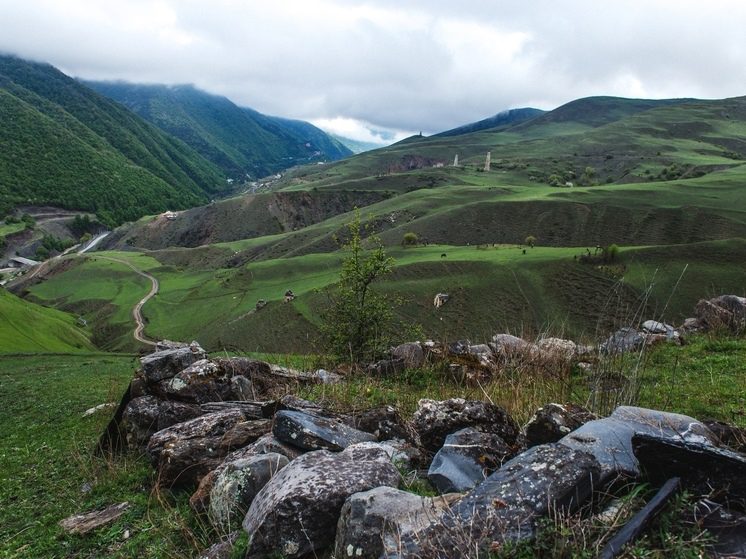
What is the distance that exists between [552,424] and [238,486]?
415cm

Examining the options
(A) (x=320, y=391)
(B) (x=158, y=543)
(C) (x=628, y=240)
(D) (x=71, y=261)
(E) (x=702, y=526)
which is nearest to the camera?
(E) (x=702, y=526)

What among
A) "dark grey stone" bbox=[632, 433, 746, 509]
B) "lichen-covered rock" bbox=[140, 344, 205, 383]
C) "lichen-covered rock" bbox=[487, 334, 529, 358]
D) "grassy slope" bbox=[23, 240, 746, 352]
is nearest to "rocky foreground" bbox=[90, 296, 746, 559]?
"dark grey stone" bbox=[632, 433, 746, 509]

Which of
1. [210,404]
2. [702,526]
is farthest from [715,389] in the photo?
[210,404]

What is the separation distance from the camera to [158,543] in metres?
6.62

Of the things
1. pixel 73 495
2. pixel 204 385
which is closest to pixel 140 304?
pixel 204 385

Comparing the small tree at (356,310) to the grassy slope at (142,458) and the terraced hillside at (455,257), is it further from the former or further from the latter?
the grassy slope at (142,458)

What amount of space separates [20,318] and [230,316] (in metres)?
35.4

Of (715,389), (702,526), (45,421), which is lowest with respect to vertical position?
(45,421)

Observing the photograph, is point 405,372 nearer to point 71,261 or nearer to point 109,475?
point 109,475

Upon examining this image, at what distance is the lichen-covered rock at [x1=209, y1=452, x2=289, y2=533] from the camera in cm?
625

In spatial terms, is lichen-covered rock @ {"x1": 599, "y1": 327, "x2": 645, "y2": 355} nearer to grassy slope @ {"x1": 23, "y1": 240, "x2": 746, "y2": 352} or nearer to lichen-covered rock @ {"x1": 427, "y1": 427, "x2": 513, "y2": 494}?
lichen-covered rock @ {"x1": 427, "y1": 427, "x2": 513, "y2": 494}

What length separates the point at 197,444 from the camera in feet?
27.2

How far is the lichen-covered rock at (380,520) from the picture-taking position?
4.62 m

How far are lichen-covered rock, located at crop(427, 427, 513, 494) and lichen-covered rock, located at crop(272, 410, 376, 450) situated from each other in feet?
5.68
